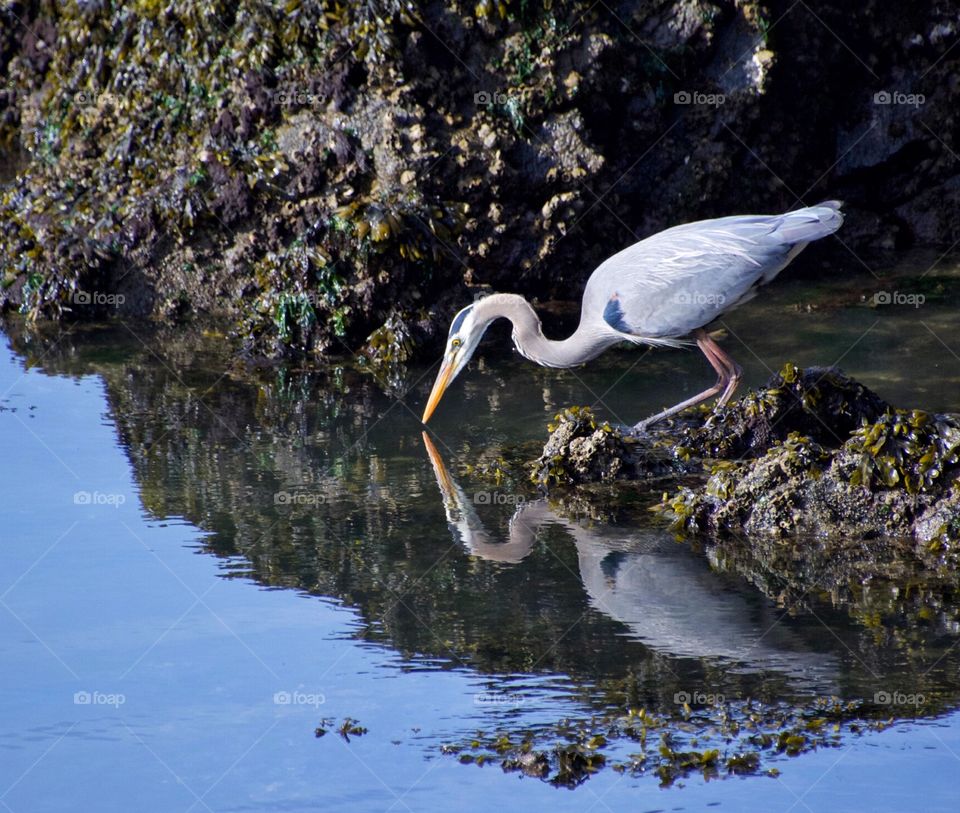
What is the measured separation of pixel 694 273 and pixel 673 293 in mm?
186

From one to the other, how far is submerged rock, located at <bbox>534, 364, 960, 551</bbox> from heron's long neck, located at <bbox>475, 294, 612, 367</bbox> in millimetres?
966

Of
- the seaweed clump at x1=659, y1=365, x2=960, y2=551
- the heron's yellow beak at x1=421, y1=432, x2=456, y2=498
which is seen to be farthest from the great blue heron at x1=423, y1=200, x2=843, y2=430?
the seaweed clump at x1=659, y1=365, x2=960, y2=551

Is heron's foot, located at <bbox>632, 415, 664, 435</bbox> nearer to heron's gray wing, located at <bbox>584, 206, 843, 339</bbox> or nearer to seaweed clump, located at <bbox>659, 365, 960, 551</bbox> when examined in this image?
heron's gray wing, located at <bbox>584, 206, 843, 339</bbox>

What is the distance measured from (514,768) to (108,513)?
3354 millimetres

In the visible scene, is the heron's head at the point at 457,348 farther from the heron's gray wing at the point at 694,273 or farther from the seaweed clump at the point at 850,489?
the seaweed clump at the point at 850,489

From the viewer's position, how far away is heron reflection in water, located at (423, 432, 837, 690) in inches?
204

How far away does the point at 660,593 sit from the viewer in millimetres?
5852

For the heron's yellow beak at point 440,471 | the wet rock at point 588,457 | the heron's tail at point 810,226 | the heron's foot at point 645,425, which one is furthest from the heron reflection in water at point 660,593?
the heron's tail at point 810,226

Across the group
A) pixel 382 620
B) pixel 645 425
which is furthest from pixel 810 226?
pixel 382 620

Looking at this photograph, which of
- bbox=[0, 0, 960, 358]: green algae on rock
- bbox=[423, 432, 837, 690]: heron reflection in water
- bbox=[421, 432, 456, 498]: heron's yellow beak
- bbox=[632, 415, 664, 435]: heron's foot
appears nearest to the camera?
bbox=[423, 432, 837, 690]: heron reflection in water

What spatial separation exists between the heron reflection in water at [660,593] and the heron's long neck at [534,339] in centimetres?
144

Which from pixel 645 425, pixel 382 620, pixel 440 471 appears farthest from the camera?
pixel 645 425

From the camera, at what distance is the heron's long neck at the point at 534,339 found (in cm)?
823

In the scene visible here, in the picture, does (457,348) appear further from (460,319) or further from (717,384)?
(717,384)
